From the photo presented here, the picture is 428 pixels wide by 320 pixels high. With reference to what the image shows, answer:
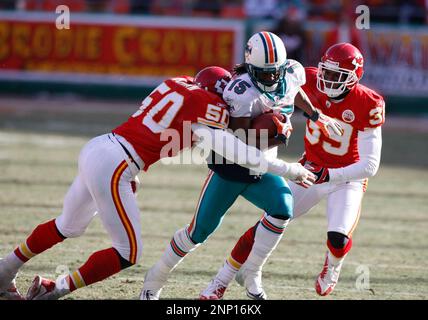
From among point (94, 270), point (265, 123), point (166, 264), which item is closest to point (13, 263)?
point (94, 270)

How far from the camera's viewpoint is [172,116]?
16.0 ft

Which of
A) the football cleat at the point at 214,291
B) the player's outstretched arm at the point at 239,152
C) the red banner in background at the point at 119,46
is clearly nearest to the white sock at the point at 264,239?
the football cleat at the point at 214,291

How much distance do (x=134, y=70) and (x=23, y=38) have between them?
207 cm

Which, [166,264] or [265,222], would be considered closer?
[166,264]

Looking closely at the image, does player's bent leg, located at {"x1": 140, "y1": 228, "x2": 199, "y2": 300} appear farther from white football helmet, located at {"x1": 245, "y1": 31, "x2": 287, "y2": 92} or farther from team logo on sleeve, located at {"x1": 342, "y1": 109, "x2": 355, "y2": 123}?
team logo on sleeve, located at {"x1": 342, "y1": 109, "x2": 355, "y2": 123}

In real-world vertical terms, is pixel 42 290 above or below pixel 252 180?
below

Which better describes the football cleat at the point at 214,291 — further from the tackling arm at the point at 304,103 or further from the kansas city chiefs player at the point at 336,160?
the tackling arm at the point at 304,103

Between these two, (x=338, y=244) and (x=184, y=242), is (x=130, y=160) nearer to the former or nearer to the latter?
(x=184, y=242)

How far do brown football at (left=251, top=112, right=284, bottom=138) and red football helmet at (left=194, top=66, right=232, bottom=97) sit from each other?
269 millimetres

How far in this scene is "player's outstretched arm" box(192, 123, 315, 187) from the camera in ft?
16.1

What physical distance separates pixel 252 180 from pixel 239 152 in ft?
1.17

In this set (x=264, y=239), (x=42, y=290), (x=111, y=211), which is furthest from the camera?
(x=264, y=239)

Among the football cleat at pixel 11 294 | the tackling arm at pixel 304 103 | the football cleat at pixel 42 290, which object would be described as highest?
the tackling arm at pixel 304 103

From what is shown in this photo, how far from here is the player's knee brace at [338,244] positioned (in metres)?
5.51
